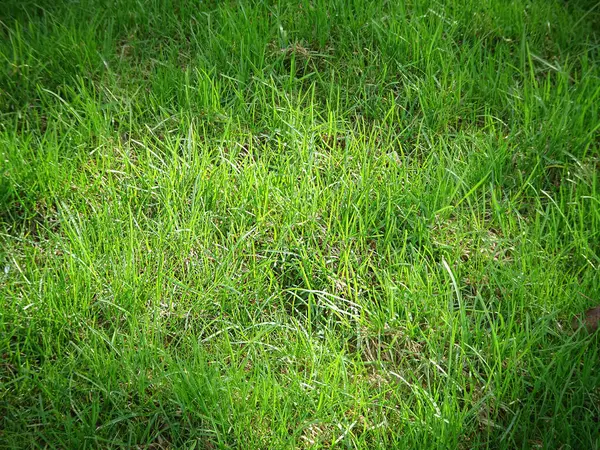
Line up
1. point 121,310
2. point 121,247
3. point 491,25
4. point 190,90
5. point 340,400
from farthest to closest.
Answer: point 491,25 < point 190,90 < point 121,247 < point 121,310 < point 340,400

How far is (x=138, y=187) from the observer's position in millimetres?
3057

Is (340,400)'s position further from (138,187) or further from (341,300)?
(138,187)

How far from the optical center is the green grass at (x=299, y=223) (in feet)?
7.91

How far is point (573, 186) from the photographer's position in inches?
123

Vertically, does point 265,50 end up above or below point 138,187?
above

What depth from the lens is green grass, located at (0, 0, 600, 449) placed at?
2.41 metres

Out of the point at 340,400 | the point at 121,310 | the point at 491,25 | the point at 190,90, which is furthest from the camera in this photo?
the point at 491,25

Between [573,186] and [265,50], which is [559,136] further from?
[265,50]

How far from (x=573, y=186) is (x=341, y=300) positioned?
1.13m

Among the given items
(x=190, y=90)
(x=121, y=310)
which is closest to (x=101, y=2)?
(x=190, y=90)

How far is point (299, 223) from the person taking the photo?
9.48 feet

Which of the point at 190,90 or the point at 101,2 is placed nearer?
the point at 190,90

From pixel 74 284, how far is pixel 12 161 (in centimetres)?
73

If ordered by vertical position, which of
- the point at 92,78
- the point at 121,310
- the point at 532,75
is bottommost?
the point at 121,310
